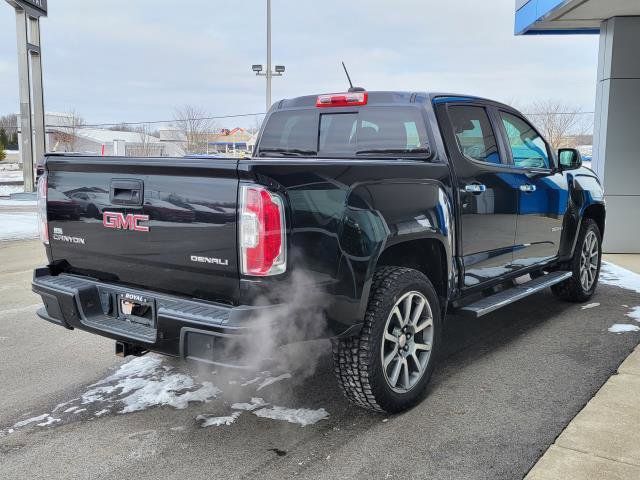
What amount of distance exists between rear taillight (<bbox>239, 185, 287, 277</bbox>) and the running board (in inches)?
69.0

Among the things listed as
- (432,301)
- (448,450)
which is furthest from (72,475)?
(432,301)

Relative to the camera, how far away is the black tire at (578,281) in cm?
596

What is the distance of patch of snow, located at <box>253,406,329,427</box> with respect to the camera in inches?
138

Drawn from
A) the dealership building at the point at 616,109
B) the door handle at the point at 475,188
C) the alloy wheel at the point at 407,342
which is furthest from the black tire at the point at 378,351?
the dealership building at the point at 616,109

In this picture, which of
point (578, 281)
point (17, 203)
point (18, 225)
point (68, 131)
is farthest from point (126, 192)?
point (68, 131)

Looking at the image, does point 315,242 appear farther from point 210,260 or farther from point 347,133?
point 347,133

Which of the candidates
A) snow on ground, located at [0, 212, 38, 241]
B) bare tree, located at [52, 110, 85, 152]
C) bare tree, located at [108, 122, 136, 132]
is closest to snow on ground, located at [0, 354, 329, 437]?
snow on ground, located at [0, 212, 38, 241]

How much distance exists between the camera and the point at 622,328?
530 centimetres

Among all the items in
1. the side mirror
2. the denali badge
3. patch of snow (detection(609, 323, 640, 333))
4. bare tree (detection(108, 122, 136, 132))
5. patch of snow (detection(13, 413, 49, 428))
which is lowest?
patch of snow (detection(13, 413, 49, 428))

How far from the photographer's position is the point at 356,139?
4555 mm

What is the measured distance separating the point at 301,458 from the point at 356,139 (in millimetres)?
2371

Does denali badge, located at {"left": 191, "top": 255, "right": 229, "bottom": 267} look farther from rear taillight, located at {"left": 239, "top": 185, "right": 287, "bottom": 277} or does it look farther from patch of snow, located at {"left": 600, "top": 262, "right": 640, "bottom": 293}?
patch of snow, located at {"left": 600, "top": 262, "right": 640, "bottom": 293}

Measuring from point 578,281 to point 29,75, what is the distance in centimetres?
1940

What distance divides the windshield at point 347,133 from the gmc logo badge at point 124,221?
1835 millimetres
